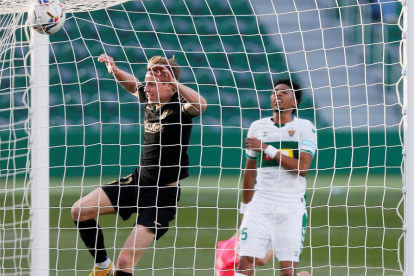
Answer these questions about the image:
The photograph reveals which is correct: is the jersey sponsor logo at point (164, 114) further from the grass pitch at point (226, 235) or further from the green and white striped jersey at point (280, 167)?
the green and white striped jersey at point (280, 167)

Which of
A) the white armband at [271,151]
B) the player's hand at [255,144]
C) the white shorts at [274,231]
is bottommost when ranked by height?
the white shorts at [274,231]

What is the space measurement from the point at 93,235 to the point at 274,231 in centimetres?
118

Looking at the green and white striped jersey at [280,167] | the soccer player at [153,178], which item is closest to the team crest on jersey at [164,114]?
the soccer player at [153,178]

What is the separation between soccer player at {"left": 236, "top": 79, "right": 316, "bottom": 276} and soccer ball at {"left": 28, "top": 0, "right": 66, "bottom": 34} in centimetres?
145

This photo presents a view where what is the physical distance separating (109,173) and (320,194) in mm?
3775

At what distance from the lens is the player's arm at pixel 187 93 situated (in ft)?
13.8

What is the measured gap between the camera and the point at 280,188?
4578 millimetres

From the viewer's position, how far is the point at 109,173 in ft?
39.9

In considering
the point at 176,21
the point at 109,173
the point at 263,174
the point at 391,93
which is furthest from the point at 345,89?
the point at 263,174

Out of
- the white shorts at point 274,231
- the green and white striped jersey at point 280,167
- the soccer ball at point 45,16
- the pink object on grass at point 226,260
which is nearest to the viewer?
the soccer ball at point 45,16

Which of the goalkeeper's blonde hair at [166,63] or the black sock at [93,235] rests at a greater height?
the goalkeeper's blonde hair at [166,63]

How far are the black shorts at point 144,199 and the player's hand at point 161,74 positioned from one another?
2.08 ft

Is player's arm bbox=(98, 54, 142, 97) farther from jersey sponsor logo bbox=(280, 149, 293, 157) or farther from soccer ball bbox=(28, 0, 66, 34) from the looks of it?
jersey sponsor logo bbox=(280, 149, 293, 157)

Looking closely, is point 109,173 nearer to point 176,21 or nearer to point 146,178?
point 176,21
